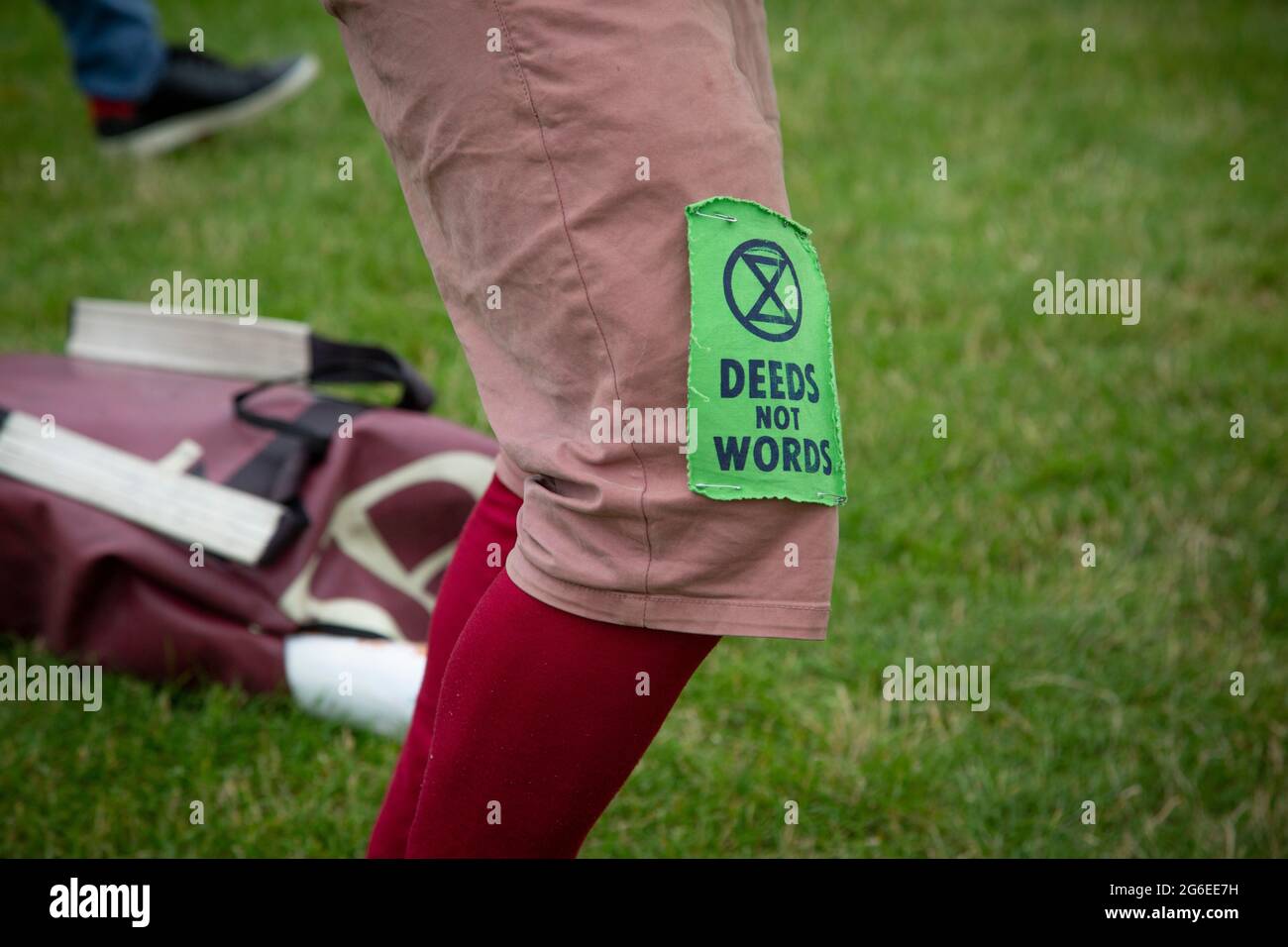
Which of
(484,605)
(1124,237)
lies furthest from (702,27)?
(1124,237)

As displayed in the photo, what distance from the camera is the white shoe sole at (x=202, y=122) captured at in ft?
14.4

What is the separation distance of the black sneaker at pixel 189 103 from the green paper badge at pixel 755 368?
3.93m

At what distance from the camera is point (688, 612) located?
983 mm

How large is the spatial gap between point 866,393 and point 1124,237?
52.3 inches

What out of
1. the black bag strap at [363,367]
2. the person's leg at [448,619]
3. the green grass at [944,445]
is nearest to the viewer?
the person's leg at [448,619]

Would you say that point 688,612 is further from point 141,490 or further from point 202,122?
point 202,122

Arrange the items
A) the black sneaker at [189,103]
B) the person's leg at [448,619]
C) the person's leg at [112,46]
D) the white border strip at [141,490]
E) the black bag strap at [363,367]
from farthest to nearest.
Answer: the black sneaker at [189,103] → the person's leg at [112,46] → the black bag strap at [363,367] → the white border strip at [141,490] → the person's leg at [448,619]

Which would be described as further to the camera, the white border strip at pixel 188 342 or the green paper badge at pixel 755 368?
the white border strip at pixel 188 342

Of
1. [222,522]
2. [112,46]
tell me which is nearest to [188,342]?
[222,522]

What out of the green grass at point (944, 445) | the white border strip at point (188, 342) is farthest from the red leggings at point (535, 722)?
the white border strip at point (188, 342)

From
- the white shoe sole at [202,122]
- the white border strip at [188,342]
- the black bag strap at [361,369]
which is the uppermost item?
the white shoe sole at [202,122]

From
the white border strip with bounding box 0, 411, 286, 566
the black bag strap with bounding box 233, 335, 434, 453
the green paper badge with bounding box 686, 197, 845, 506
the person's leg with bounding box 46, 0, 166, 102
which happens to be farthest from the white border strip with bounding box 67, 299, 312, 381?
the person's leg with bounding box 46, 0, 166, 102

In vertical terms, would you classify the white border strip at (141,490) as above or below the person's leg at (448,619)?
above

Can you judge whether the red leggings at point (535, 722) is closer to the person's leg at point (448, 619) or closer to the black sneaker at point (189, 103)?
Result: the person's leg at point (448, 619)
